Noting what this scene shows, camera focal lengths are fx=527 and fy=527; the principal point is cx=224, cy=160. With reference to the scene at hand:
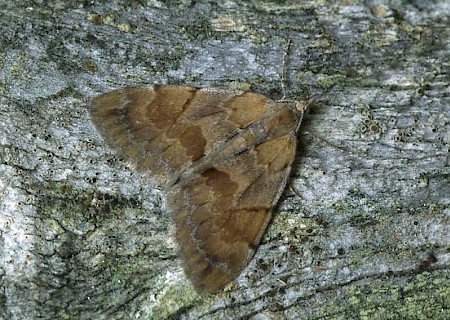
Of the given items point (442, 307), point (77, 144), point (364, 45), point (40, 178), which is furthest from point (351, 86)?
point (40, 178)

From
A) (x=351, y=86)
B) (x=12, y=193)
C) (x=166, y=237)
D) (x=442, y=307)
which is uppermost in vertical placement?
(x=351, y=86)

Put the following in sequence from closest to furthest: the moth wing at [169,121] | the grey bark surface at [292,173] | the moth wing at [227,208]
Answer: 1. the grey bark surface at [292,173]
2. the moth wing at [227,208]
3. the moth wing at [169,121]

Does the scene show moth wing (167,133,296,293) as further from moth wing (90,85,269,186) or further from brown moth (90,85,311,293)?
moth wing (90,85,269,186)

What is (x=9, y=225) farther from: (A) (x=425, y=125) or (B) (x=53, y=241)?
(A) (x=425, y=125)

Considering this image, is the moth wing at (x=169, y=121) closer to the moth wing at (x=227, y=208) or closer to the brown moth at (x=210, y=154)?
the brown moth at (x=210, y=154)

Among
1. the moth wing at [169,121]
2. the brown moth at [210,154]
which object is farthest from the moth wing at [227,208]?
the moth wing at [169,121]

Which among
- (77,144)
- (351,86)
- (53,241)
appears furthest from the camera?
(351,86)

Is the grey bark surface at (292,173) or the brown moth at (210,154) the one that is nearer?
the grey bark surface at (292,173)

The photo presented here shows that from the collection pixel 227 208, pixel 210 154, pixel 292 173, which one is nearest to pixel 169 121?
pixel 210 154

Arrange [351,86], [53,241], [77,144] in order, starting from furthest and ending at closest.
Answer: [351,86] → [77,144] → [53,241]
